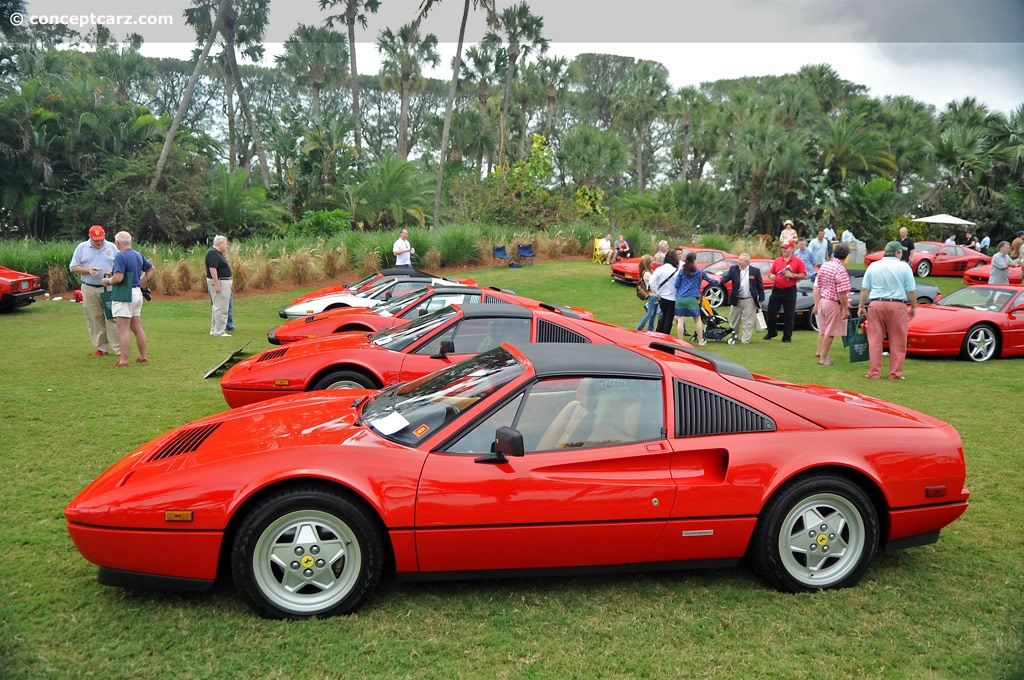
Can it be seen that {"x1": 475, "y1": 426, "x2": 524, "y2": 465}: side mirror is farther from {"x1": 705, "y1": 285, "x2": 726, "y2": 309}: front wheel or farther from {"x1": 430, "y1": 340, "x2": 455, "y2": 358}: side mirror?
{"x1": 705, "y1": 285, "x2": 726, "y2": 309}: front wheel

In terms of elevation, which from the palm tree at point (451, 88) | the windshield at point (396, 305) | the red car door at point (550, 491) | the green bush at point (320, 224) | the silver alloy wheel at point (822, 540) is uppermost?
the palm tree at point (451, 88)

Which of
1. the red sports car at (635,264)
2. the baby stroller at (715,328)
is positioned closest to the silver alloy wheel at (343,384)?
the baby stroller at (715,328)

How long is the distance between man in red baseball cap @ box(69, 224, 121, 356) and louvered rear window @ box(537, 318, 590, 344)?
6168mm

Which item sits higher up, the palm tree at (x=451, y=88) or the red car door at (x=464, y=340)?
the palm tree at (x=451, y=88)

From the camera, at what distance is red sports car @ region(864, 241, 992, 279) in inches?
1066

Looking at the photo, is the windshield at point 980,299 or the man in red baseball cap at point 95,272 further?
the windshield at point 980,299

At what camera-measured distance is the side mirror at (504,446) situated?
3.68 meters

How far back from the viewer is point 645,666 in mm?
3398

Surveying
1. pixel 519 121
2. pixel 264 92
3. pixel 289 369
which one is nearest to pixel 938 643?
pixel 289 369

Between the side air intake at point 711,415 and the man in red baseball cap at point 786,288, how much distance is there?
10.1 meters

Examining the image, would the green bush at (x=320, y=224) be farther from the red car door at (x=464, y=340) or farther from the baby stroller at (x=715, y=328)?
the red car door at (x=464, y=340)

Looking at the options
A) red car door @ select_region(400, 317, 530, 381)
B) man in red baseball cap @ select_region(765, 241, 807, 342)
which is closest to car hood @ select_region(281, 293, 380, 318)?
red car door @ select_region(400, 317, 530, 381)

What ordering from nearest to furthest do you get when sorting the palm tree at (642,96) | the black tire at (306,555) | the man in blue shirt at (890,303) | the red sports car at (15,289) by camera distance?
the black tire at (306,555)
the man in blue shirt at (890,303)
the red sports car at (15,289)
the palm tree at (642,96)

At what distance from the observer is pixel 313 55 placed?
49.2 meters
